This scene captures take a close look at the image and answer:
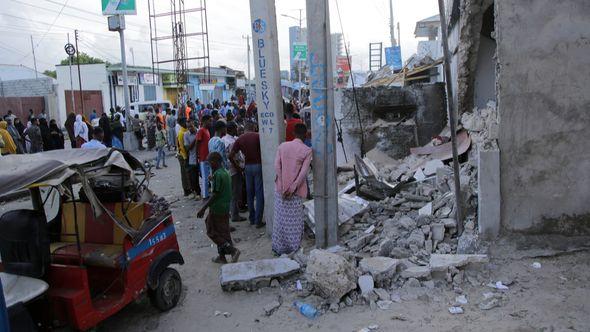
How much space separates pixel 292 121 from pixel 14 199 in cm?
734

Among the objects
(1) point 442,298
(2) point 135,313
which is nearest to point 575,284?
(1) point 442,298

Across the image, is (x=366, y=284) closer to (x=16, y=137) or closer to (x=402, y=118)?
(x=402, y=118)

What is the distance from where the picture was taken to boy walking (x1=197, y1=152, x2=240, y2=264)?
5.86m

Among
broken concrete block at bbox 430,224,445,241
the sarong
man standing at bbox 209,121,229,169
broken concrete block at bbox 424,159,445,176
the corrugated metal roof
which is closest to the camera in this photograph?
broken concrete block at bbox 430,224,445,241

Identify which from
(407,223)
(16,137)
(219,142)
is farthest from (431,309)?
(16,137)

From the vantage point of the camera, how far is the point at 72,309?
3.84 m

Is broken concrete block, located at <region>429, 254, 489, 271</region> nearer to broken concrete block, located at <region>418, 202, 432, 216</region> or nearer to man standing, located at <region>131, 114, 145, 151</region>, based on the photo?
broken concrete block, located at <region>418, 202, 432, 216</region>

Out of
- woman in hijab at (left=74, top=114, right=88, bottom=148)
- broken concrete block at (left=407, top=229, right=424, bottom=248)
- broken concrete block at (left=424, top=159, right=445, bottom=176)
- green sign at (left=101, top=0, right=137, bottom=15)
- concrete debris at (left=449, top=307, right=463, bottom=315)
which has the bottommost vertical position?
concrete debris at (left=449, top=307, right=463, bottom=315)

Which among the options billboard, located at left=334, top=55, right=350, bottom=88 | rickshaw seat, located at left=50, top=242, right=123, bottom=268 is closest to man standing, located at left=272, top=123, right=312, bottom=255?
rickshaw seat, located at left=50, top=242, right=123, bottom=268

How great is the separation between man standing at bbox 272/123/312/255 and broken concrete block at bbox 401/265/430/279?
5.15ft

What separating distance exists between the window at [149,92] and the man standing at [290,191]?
35121 millimetres

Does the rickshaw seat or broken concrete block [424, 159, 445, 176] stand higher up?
broken concrete block [424, 159, 445, 176]

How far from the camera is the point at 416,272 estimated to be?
196 inches

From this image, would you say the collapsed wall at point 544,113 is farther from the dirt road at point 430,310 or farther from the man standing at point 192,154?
the man standing at point 192,154
